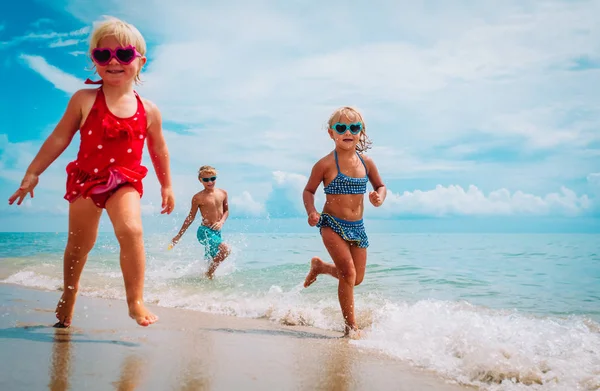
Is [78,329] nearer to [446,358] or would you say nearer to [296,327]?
[296,327]

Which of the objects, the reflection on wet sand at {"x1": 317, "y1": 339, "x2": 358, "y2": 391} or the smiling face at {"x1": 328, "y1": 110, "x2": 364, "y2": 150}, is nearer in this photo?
the reflection on wet sand at {"x1": 317, "y1": 339, "x2": 358, "y2": 391}

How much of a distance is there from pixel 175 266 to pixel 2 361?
783cm

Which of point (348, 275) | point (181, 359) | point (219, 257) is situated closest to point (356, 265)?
point (348, 275)

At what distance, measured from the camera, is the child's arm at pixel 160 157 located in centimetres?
365

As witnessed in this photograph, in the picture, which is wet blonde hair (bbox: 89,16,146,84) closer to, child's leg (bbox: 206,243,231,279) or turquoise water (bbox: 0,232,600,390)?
turquoise water (bbox: 0,232,600,390)

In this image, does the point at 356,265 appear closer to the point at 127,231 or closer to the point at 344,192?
the point at 344,192

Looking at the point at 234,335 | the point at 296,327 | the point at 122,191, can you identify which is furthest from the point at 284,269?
the point at 122,191

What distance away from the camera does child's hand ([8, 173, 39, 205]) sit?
3338 millimetres

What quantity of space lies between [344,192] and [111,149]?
2.11m

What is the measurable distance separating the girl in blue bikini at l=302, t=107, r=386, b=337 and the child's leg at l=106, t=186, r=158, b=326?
1.65m

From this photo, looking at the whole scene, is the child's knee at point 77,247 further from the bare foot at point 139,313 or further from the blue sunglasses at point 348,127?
the blue sunglasses at point 348,127

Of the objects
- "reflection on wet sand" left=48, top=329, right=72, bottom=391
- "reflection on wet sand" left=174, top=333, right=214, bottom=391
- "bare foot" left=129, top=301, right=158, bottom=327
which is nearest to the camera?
"reflection on wet sand" left=48, top=329, right=72, bottom=391

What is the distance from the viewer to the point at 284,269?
10078 millimetres

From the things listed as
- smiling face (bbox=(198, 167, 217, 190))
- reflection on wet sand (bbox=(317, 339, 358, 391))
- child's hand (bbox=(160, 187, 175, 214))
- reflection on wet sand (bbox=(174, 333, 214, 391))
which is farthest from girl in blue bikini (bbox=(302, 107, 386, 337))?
smiling face (bbox=(198, 167, 217, 190))
